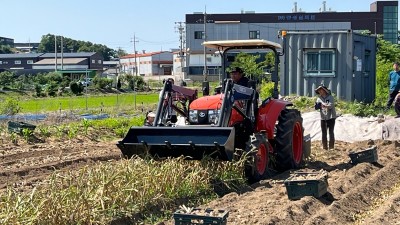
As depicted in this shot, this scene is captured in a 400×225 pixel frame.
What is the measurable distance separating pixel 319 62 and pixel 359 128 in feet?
21.3

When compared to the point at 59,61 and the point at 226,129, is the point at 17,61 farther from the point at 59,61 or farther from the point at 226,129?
the point at 226,129

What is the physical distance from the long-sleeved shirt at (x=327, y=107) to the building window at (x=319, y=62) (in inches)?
329

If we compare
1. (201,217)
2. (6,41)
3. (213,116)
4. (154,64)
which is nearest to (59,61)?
(154,64)

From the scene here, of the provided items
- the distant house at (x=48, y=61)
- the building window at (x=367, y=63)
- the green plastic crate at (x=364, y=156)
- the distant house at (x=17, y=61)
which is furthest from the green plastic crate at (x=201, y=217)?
the distant house at (x=17, y=61)

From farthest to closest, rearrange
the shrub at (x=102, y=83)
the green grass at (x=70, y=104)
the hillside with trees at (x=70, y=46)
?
1. the hillside with trees at (x=70, y=46)
2. the shrub at (x=102, y=83)
3. the green grass at (x=70, y=104)

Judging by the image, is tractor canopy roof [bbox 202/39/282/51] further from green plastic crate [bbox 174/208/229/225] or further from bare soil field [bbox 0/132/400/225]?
green plastic crate [bbox 174/208/229/225]

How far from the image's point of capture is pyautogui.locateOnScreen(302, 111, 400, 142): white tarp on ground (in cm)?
1449

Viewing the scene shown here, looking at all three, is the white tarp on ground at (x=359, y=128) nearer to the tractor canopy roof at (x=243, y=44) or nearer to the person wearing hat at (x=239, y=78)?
the tractor canopy roof at (x=243, y=44)

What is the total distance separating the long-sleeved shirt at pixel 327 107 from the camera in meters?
13.1

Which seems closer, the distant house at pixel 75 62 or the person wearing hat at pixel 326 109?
the person wearing hat at pixel 326 109

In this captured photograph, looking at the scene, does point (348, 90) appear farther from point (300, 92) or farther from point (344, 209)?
point (344, 209)

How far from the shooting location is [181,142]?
8.46 metres

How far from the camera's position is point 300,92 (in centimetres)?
2169

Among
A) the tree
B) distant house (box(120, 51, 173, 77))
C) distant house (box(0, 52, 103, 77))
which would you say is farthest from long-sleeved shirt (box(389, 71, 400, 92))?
distant house (box(120, 51, 173, 77))
